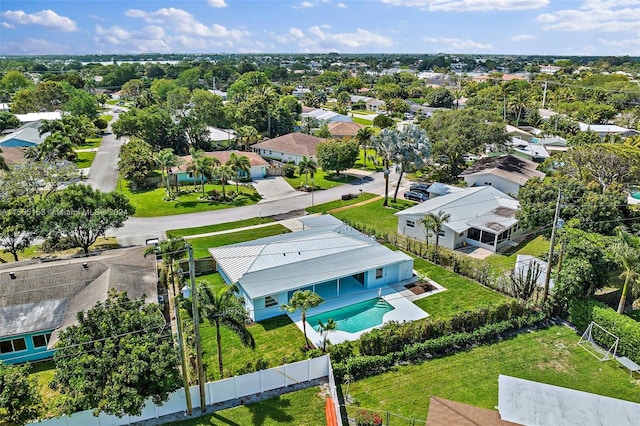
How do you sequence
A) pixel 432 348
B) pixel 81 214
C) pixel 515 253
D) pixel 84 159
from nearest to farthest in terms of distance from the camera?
pixel 432 348, pixel 81 214, pixel 515 253, pixel 84 159

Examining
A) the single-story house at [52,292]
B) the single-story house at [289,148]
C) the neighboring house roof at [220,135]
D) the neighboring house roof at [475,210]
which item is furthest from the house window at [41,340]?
the neighboring house roof at [220,135]

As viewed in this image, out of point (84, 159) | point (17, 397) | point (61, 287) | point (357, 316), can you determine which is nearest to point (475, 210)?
point (357, 316)

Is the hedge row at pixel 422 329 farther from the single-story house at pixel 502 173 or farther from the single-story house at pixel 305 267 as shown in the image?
the single-story house at pixel 502 173

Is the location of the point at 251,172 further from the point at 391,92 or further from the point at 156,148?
the point at 391,92

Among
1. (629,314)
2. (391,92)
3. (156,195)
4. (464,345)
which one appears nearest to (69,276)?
(464,345)

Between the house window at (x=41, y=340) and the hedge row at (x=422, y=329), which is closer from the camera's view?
the hedge row at (x=422, y=329)

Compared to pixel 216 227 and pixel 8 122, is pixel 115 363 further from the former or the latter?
pixel 8 122
